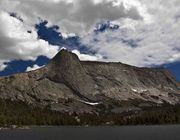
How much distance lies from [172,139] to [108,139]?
→ 39.3 meters

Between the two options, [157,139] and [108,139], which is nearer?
[157,139]

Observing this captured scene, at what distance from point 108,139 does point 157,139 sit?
29792 millimetres

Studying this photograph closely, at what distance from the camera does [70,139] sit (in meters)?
196

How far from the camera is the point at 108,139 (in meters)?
194

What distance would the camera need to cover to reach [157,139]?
179000 millimetres

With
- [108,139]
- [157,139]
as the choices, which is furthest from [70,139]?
[157,139]

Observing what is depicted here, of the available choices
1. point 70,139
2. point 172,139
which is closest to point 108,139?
point 70,139

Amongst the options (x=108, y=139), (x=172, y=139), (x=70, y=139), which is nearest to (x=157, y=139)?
(x=172, y=139)

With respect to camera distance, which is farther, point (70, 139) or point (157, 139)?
point (70, 139)

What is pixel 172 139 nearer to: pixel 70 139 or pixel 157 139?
pixel 157 139

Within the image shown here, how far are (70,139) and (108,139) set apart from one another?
22406mm

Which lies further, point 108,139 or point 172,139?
point 108,139

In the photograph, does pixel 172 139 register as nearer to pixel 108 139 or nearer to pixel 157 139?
pixel 157 139
